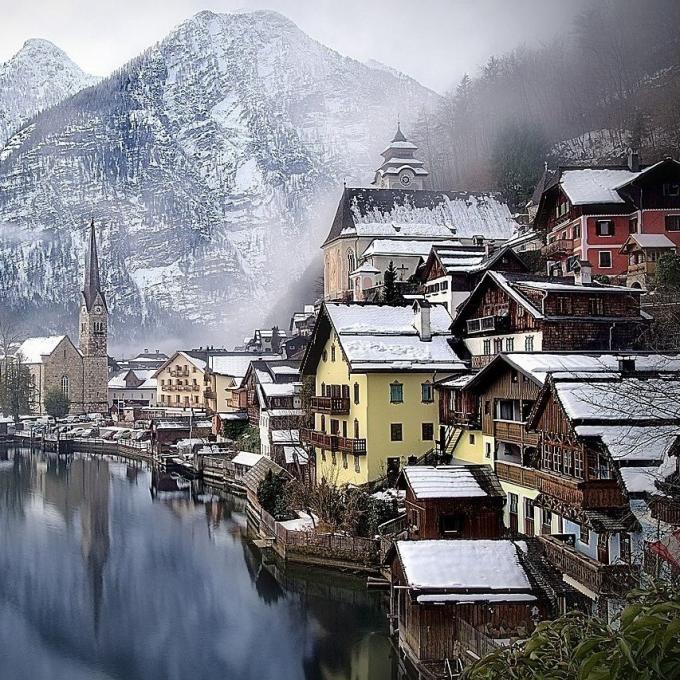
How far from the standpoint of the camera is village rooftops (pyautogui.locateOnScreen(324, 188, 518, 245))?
64.5 metres

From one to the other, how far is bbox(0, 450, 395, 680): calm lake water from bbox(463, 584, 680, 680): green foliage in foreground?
15.8 meters

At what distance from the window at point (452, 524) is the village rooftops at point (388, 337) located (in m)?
8.78

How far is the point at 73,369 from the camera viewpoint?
334 ft

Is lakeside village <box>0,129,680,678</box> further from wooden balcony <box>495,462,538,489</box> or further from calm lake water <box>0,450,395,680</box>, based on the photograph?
calm lake water <box>0,450,395,680</box>

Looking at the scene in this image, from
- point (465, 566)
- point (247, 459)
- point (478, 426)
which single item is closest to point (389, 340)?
point (478, 426)

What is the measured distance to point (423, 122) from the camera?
10919 cm

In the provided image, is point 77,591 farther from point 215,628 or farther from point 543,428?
point 543,428

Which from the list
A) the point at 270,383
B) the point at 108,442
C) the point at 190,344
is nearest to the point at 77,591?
the point at 270,383

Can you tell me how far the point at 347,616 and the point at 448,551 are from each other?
4843 millimetres

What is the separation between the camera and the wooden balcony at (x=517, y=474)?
71.7 feet

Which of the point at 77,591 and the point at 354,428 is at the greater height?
the point at 354,428

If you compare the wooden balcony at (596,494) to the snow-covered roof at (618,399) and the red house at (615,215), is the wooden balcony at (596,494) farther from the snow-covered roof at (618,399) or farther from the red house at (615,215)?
the red house at (615,215)

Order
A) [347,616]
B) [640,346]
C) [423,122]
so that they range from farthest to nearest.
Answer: [423,122], [640,346], [347,616]

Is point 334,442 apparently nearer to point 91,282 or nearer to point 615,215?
point 615,215
